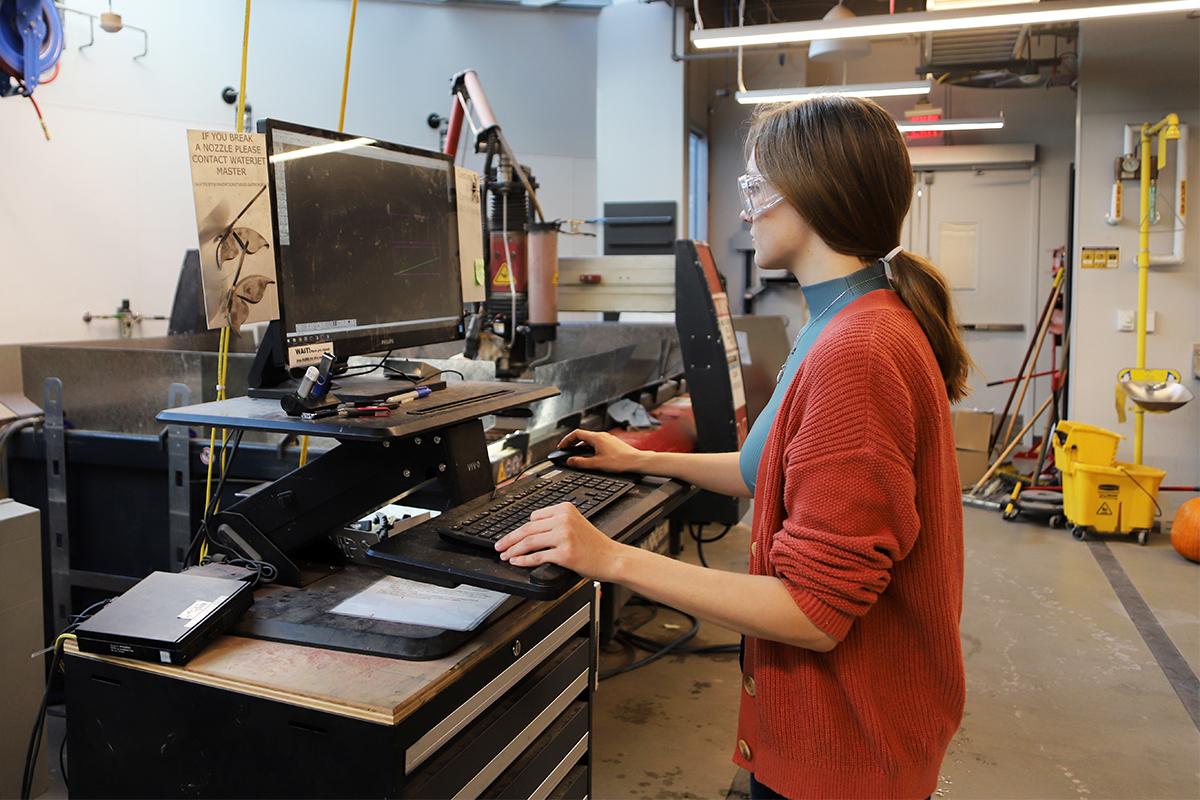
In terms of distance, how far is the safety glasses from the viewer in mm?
1134

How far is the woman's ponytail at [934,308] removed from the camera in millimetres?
1098

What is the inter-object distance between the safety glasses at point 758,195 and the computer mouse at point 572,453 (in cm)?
55

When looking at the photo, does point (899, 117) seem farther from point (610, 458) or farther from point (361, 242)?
point (361, 242)

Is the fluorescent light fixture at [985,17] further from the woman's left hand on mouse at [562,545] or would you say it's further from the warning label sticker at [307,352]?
the woman's left hand on mouse at [562,545]

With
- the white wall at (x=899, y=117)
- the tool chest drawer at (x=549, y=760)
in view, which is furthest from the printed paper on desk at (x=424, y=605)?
the white wall at (x=899, y=117)

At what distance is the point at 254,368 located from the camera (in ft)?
→ 4.51

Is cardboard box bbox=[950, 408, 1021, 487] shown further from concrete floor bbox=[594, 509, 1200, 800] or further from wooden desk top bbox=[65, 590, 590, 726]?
wooden desk top bbox=[65, 590, 590, 726]

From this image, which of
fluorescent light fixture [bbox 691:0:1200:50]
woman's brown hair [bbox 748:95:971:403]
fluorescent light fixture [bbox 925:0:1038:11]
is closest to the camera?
woman's brown hair [bbox 748:95:971:403]

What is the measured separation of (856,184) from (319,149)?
741mm

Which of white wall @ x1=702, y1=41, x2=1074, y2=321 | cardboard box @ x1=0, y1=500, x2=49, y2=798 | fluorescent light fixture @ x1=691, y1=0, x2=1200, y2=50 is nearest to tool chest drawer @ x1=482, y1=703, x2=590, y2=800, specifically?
cardboard box @ x1=0, y1=500, x2=49, y2=798

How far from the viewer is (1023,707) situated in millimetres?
2865

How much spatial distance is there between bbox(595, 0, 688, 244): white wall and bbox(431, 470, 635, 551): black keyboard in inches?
215

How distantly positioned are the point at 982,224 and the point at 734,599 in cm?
717

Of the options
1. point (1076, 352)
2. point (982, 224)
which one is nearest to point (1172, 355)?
point (1076, 352)
